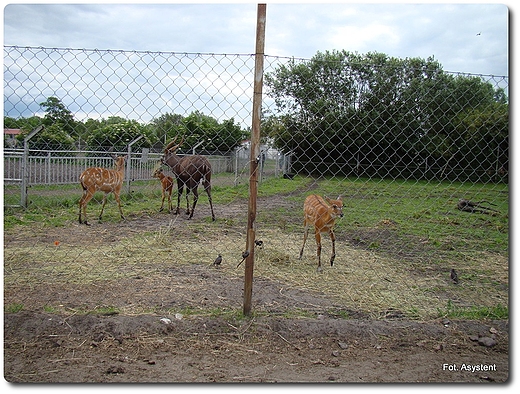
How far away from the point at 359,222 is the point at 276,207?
291 cm

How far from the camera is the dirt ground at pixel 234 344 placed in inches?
121

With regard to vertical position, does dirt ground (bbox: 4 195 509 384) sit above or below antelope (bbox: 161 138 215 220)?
below

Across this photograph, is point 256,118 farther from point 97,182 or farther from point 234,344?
point 97,182

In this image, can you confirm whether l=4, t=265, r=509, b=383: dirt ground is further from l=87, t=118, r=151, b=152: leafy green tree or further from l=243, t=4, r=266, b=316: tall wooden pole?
l=87, t=118, r=151, b=152: leafy green tree

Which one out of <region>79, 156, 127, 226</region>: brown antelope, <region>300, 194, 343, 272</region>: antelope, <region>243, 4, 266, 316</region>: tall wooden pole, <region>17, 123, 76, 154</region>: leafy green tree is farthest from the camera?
<region>79, 156, 127, 226</region>: brown antelope

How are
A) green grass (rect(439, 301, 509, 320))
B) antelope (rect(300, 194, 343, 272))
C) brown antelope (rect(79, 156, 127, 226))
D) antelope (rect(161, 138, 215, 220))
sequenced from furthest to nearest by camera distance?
antelope (rect(161, 138, 215, 220)) < brown antelope (rect(79, 156, 127, 226)) < antelope (rect(300, 194, 343, 272)) < green grass (rect(439, 301, 509, 320))

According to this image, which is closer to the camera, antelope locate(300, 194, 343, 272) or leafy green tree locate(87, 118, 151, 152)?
leafy green tree locate(87, 118, 151, 152)

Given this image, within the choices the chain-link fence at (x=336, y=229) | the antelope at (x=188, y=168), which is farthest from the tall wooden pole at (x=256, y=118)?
the antelope at (x=188, y=168)

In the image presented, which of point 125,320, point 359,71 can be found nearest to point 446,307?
point 359,71

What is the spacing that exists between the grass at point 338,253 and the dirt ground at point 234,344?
20 cm

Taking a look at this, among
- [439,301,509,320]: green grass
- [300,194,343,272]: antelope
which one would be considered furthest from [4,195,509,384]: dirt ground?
[300,194,343,272]: antelope

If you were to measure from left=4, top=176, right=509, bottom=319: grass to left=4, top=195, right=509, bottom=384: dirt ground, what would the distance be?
20cm

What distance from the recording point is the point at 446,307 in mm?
4324

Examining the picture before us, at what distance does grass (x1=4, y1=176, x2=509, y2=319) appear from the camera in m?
4.60
